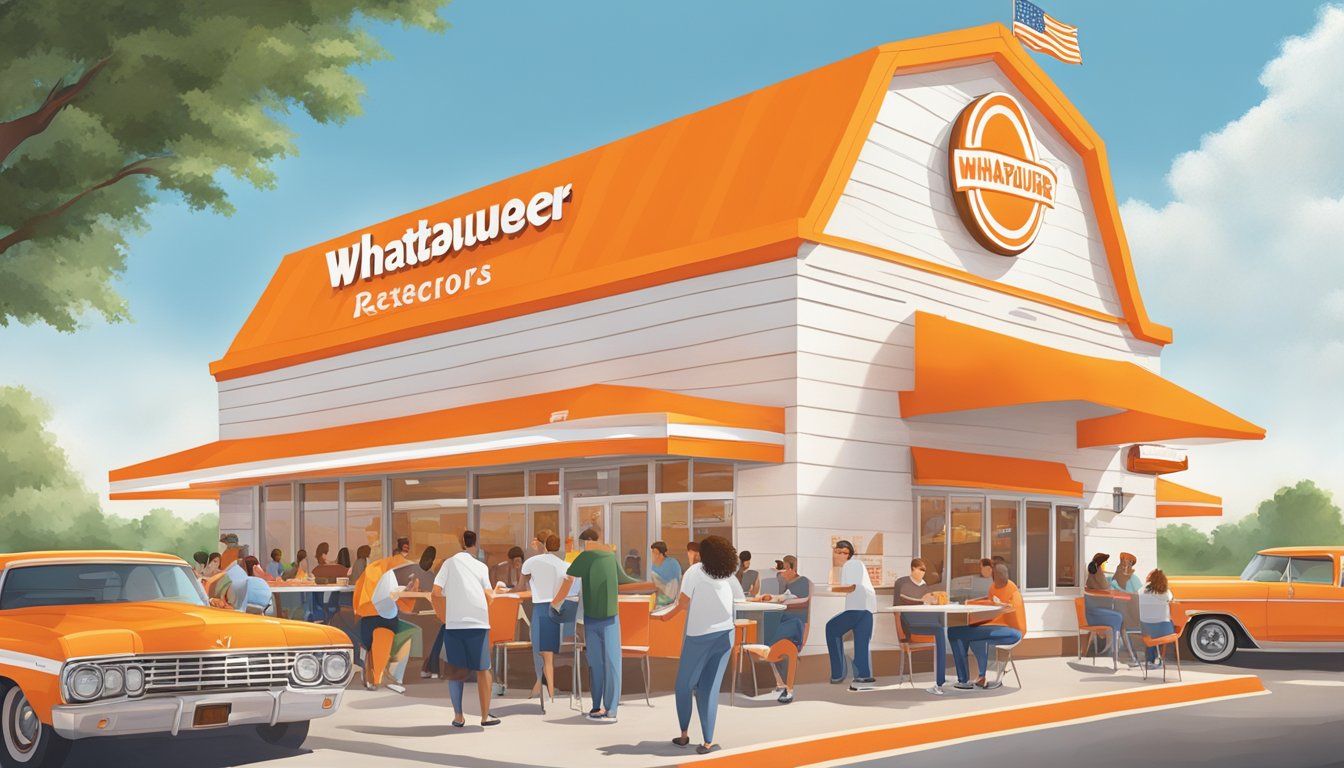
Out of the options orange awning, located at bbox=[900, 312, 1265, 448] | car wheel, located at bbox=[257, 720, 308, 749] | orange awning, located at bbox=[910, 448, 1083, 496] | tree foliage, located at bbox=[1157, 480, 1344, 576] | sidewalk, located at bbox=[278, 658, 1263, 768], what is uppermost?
orange awning, located at bbox=[900, 312, 1265, 448]

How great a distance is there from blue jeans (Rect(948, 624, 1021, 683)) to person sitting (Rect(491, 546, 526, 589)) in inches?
187

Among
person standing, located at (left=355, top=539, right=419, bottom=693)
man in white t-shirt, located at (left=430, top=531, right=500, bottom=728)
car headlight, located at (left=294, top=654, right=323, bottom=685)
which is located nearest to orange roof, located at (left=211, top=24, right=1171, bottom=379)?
person standing, located at (left=355, top=539, right=419, bottom=693)

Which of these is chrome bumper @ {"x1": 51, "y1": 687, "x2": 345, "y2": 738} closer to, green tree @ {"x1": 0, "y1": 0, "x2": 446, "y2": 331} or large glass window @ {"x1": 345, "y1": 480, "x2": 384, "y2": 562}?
green tree @ {"x1": 0, "y1": 0, "x2": 446, "y2": 331}

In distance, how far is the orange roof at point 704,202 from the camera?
16.3m

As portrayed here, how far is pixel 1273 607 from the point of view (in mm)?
18594

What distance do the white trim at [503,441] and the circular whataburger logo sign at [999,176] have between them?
202 inches

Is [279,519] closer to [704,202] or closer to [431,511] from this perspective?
[431,511]

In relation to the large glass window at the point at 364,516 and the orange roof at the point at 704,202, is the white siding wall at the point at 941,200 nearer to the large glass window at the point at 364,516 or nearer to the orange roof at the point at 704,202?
the orange roof at the point at 704,202

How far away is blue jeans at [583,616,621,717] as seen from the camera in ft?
38.5

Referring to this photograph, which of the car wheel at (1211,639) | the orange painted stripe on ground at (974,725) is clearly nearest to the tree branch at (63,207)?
the orange painted stripe on ground at (974,725)

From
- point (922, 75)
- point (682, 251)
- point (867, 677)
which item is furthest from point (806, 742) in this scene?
point (922, 75)

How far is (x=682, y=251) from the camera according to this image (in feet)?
55.8

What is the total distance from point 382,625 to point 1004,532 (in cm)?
895

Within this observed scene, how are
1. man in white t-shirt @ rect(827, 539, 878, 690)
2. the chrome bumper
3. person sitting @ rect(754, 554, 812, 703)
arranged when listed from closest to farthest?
the chrome bumper
man in white t-shirt @ rect(827, 539, 878, 690)
person sitting @ rect(754, 554, 812, 703)
